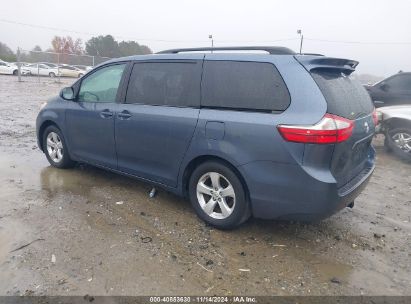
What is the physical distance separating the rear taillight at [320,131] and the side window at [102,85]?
2478 mm

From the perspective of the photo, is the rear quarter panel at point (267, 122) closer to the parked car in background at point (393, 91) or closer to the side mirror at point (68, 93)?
the side mirror at point (68, 93)

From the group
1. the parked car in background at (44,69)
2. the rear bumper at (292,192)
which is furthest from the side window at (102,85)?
the parked car in background at (44,69)

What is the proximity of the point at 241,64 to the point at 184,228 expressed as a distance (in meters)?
1.82

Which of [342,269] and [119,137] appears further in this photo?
[119,137]

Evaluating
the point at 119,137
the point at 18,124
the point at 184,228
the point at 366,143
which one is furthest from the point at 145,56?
the point at 18,124

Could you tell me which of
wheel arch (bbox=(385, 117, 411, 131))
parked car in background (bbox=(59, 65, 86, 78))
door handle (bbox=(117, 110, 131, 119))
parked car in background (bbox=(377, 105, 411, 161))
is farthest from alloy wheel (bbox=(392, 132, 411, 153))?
parked car in background (bbox=(59, 65, 86, 78))

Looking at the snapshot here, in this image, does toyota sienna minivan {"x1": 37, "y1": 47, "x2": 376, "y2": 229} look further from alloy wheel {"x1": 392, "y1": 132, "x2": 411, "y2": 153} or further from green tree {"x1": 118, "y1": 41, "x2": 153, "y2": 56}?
green tree {"x1": 118, "y1": 41, "x2": 153, "y2": 56}

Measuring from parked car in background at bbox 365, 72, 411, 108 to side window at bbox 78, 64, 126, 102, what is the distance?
283 inches

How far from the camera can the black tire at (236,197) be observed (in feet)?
11.8

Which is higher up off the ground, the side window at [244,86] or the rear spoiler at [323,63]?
the rear spoiler at [323,63]

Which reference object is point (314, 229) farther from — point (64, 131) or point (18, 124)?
point (18, 124)

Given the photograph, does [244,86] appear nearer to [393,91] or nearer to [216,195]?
[216,195]

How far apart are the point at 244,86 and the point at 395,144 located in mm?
5534

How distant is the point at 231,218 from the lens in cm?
372
